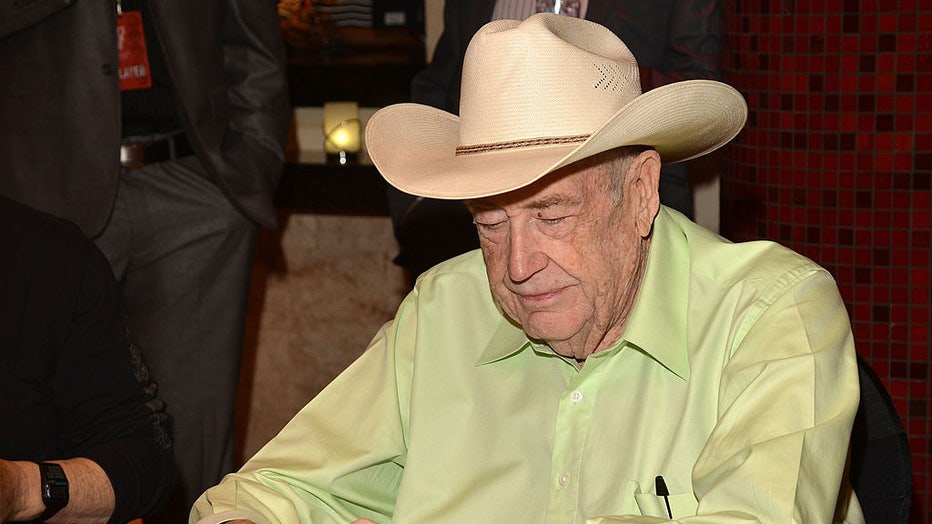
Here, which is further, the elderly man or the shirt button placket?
the shirt button placket

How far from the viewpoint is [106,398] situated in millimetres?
2252

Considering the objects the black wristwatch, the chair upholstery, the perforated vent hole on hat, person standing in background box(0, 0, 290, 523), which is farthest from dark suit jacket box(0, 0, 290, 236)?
the chair upholstery

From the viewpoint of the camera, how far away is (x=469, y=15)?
3363 mm

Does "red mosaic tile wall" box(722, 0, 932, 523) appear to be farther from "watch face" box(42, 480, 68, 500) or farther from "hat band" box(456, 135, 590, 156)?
"watch face" box(42, 480, 68, 500)

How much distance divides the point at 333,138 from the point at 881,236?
7.32 ft

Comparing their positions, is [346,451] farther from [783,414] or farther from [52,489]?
[783,414]

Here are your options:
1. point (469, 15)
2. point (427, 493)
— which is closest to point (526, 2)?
point (469, 15)

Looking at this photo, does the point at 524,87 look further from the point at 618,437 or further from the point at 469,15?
the point at 469,15

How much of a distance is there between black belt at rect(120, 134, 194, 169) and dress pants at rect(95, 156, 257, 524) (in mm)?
20

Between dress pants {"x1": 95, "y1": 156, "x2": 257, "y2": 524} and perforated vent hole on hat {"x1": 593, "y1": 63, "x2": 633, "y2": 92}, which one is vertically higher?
perforated vent hole on hat {"x1": 593, "y1": 63, "x2": 633, "y2": 92}

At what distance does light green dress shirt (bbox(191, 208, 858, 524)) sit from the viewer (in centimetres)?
157

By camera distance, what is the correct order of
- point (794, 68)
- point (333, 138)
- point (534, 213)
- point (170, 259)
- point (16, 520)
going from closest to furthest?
point (534, 213), point (16, 520), point (794, 68), point (170, 259), point (333, 138)

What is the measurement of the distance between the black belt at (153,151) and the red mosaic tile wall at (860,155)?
5.06 feet

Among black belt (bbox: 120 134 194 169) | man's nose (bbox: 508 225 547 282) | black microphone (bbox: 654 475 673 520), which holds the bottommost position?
black microphone (bbox: 654 475 673 520)
